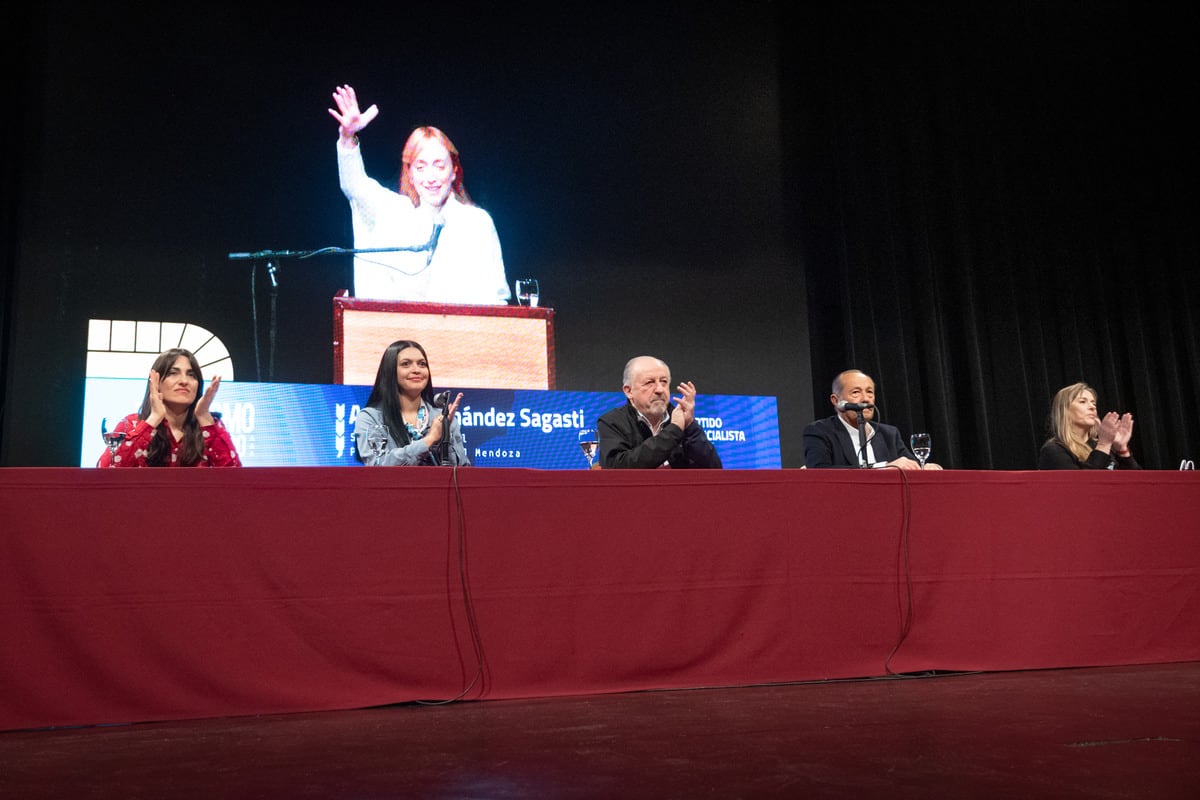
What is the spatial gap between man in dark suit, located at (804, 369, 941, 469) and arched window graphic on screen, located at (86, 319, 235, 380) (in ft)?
8.61

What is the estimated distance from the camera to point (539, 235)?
487 cm

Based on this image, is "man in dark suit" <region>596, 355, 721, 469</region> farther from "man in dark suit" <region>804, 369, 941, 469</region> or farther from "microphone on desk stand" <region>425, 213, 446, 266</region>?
"microphone on desk stand" <region>425, 213, 446, 266</region>

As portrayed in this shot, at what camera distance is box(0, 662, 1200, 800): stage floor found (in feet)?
3.60

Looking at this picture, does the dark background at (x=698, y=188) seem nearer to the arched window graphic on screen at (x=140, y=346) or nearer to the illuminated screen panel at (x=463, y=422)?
the arched window graphic on screen at (x=140, y=346)

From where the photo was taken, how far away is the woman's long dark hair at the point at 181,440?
242 centimetres

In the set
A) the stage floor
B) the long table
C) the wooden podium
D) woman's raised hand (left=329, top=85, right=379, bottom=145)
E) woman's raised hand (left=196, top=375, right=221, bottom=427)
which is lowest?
the stage floor

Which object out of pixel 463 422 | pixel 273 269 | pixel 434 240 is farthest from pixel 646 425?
pixel 273 269

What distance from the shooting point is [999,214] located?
5.47 metres

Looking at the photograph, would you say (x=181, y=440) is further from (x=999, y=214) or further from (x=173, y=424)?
(x=999, y=214)

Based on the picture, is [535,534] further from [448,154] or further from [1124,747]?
[448,154]

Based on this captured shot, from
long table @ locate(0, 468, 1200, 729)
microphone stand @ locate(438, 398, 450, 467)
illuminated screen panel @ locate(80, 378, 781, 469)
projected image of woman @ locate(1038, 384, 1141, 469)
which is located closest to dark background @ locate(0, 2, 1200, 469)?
illuminated screen panel @ locate(80, 378, 781, 469)

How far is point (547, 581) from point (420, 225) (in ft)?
9.45

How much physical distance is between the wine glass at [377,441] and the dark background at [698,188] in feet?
6.35

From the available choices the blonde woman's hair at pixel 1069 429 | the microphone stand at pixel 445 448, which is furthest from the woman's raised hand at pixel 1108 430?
the microphone stand at pixel 445 448
